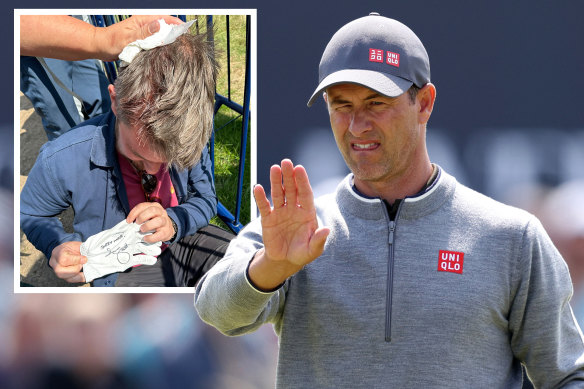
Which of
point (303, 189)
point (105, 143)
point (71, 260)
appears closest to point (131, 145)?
point (105, 143)

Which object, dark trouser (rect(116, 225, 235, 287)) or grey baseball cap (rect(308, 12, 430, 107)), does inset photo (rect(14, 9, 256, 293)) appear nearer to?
dark trouser (rect(116, 225, 235, 287))

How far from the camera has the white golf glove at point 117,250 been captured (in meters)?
2.27

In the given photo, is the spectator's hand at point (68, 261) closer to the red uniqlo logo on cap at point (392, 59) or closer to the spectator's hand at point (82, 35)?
the spectator's hand at point (82, 35)

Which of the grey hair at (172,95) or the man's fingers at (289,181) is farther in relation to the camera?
the grey hair at (172,95)

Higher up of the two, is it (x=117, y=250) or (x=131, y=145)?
(x=131, y=145)

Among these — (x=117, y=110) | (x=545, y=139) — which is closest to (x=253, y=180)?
(x=117, y=110)

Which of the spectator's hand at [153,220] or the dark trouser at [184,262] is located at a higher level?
the spectator's hand at [153,220]

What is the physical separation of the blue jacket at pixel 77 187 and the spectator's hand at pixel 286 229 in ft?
4.18

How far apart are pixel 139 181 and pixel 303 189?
131 cm

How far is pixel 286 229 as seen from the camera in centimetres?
108

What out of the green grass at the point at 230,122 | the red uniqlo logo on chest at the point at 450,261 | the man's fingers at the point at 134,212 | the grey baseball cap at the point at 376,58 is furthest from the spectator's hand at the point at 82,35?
the red uniqlo logo on chest at the point at 450,261

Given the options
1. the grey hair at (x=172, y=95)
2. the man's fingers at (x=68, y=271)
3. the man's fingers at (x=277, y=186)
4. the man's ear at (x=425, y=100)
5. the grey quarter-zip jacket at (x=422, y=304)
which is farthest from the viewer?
the man's fingers at (x=68, y=271)

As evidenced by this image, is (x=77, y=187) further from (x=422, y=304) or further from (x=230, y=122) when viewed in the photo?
(x=422, y=304)

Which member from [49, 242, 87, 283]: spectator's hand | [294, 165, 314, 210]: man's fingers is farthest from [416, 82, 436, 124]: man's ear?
[49, 242, 87, 283]: spectator's hand
